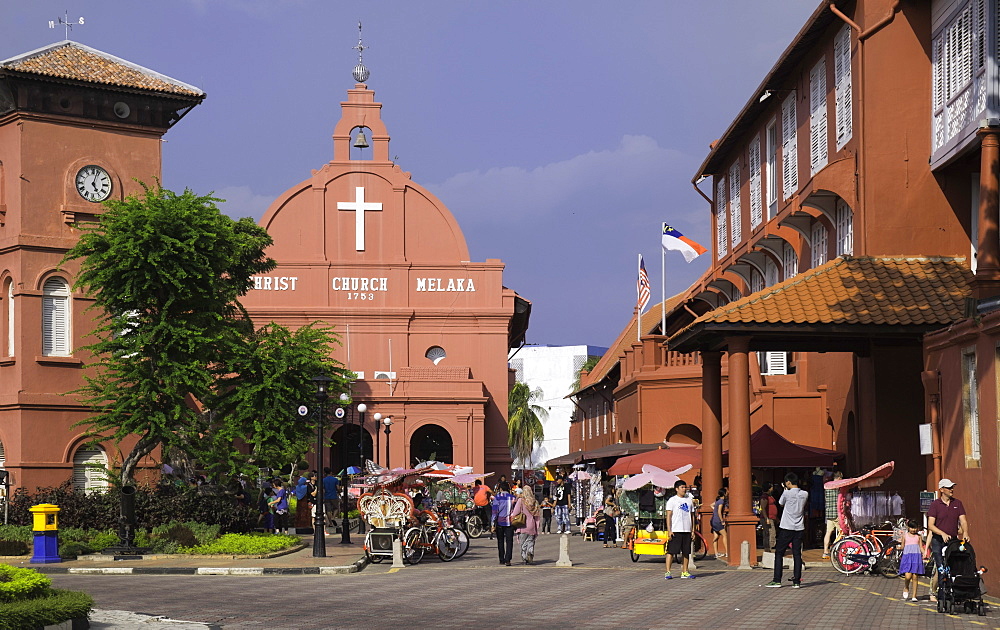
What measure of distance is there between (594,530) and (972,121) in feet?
56.4

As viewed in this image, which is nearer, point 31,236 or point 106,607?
point 106,607

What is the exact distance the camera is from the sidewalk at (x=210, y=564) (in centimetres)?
2427

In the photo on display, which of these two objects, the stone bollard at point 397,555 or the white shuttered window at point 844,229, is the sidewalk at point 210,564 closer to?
the stone bollard at point 397,555

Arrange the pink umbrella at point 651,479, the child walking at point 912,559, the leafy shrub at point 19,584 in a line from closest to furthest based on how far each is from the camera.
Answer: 1. the leafy shrub at point 19,584
2. the child walking at point 912,559
3. the pink umbrella at point 651,479

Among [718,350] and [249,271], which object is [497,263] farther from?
[718,350]

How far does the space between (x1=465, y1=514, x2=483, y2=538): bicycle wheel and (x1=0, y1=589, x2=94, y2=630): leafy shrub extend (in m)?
23.6

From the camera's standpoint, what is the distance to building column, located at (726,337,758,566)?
23.4m

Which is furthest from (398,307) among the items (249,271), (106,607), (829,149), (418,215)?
(106,607)

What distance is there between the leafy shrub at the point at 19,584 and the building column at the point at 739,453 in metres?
12.7

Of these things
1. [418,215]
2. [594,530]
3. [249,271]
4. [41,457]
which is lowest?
[594,530]

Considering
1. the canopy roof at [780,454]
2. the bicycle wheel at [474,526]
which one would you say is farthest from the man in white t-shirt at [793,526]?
the bicycle wheel at [474,526]

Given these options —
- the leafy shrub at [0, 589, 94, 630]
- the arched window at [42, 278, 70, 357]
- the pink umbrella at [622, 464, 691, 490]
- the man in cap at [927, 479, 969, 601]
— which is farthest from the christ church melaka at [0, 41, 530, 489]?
the man in cap at [927, 479, 969, 601]

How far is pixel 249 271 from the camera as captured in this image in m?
40.5

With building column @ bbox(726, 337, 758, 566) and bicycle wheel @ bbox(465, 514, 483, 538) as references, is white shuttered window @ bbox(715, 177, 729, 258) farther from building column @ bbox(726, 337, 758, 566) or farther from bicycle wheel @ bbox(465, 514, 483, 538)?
building column @ bbox(726, 337, 758, 566)
